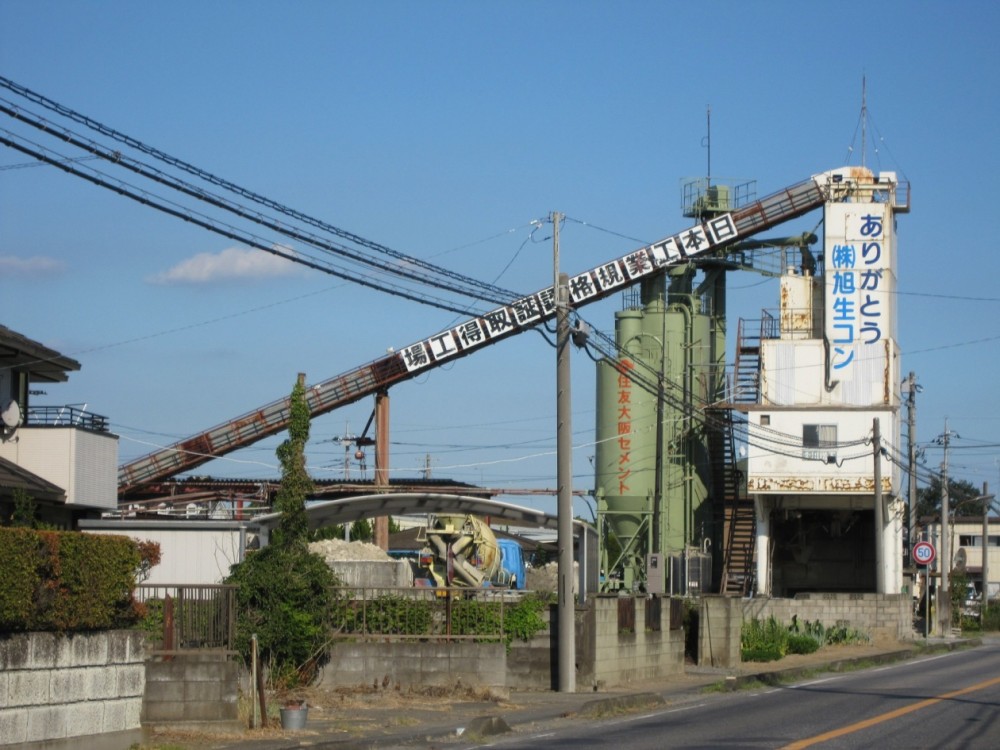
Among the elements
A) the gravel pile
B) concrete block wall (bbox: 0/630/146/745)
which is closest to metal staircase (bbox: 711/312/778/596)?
the gravel pile

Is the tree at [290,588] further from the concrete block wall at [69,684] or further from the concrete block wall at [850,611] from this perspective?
the concrete block wall at [850,611]

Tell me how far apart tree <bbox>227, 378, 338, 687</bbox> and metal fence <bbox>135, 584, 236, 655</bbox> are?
1.73 meters

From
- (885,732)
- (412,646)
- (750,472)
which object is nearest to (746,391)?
(750,472)

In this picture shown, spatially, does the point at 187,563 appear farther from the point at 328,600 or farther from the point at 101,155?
the point at 101,155

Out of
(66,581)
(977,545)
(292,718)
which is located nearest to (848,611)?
(292,718)

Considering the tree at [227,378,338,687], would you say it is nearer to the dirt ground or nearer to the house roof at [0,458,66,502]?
the dirt ground

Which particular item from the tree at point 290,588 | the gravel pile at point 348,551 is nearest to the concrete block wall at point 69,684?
A: the tree at point 290,588

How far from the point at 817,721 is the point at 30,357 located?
807 inches

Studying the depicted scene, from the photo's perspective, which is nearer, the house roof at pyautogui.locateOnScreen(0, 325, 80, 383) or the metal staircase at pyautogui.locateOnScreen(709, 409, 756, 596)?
the house roof at pyautogui.locateOnScreen(0, 325, 80, 383)

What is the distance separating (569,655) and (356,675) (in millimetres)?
3961

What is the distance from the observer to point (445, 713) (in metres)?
22.5

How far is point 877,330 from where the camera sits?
52406 millimetres

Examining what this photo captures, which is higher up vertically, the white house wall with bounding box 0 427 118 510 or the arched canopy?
the white house wall with bounding box 0 427 118 510

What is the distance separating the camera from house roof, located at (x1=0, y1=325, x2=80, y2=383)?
31562mm
